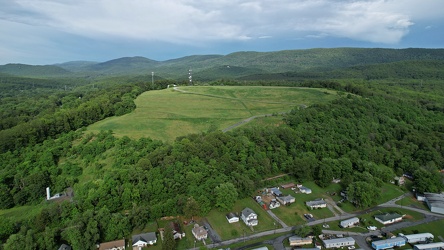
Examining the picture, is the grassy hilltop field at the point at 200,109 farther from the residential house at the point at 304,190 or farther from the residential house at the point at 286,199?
the residential house at the point at 286,199

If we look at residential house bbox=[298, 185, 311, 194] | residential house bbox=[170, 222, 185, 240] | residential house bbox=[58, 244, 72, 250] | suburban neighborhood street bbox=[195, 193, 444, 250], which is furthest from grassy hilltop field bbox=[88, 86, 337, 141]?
suburban neighborhood street bbox=[195, 193, 444, 250]

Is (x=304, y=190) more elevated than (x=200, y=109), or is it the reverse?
(x=200, y=109)

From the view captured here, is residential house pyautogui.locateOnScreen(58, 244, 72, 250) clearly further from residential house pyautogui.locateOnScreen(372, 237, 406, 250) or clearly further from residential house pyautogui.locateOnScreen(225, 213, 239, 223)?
residential house pyautogui.locateOnScreen(372, 237, 406, 250)

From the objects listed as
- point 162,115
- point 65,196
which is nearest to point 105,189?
point 65,196

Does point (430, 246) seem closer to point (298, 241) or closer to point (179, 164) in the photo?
point (298, 241)

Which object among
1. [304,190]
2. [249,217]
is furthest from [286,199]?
[249,217]

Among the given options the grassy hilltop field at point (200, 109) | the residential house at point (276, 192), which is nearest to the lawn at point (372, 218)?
the residential house at point (276, 192)
